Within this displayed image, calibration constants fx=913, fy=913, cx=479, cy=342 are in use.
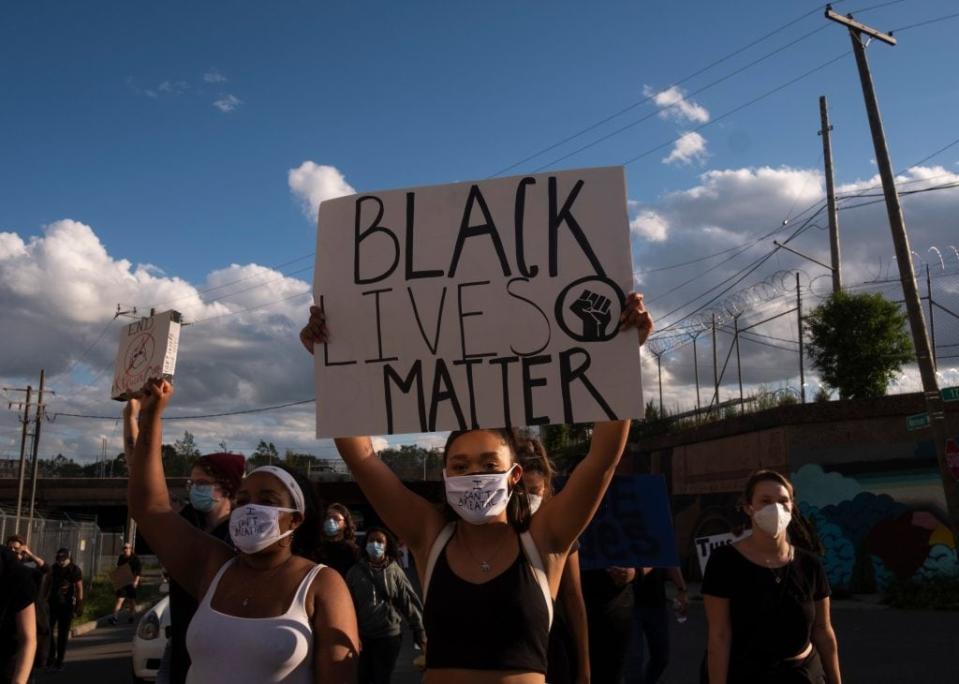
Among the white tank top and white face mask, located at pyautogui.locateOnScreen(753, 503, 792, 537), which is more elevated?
white face mask, located at pyautogui.locateOnScreen(753, 503, 792, 537)

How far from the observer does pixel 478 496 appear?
115 inches

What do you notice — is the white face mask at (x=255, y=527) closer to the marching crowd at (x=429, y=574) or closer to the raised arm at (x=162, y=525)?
the marching crowd at (x=429, y=574)

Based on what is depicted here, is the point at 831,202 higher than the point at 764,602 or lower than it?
higher

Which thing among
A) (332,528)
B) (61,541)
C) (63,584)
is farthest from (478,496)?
(61,541)

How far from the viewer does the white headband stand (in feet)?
10.2

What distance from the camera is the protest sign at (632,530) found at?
223 inches

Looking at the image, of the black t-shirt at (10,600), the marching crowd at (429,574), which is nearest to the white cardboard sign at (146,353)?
the marching crowd at (429,574)

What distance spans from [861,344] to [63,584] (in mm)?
17997

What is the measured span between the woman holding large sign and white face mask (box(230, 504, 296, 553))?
352mm

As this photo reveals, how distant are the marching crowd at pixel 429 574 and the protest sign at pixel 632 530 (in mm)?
1398

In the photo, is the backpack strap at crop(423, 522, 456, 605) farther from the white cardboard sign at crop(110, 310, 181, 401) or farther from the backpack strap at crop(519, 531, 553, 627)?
the white cardboard sign at crop(110, 310, 181, 401)

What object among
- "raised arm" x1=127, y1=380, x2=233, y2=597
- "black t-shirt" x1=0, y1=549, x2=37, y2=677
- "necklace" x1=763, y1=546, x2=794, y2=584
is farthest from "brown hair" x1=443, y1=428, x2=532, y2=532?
"black t-shirt" x1=0, y1=549, x2=37, y2=677

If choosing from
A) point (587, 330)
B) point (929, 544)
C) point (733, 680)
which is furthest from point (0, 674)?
point (929, 544)

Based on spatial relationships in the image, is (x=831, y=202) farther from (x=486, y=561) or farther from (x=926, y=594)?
(x=486, y=561)
